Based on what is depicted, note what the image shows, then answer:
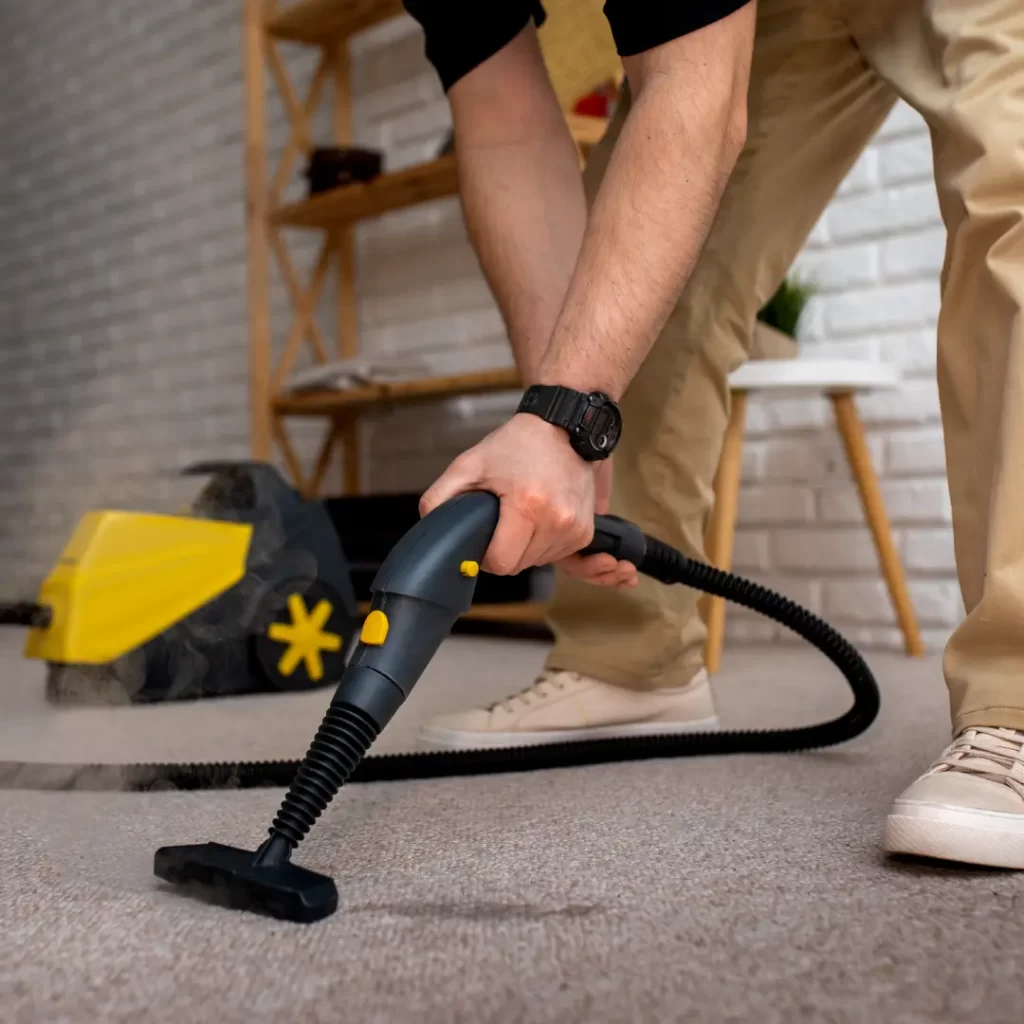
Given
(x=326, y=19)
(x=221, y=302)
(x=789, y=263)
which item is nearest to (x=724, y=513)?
(x=789, y=263)

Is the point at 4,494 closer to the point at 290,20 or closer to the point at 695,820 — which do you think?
the point at 290,20

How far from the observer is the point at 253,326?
2908 mm

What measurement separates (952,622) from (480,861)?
4.94ft

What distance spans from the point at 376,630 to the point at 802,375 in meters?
1.23

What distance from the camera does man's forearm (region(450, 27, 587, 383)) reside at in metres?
1.08

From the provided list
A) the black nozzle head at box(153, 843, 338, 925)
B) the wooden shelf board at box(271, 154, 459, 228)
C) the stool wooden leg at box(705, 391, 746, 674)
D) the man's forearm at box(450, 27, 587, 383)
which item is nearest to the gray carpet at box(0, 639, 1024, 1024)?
the black nozzle head at box(153, 843, 338, 925)

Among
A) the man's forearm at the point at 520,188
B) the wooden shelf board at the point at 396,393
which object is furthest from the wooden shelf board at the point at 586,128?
the man's forearm at the point at 520,188

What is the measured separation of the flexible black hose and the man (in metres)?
0.06

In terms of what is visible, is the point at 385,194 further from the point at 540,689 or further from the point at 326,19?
the point at 540,689

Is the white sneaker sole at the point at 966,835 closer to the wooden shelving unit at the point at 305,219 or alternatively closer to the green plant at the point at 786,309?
the green plant at the point at 786,309

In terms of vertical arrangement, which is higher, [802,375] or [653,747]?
[802,375]

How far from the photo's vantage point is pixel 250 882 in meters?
0.67

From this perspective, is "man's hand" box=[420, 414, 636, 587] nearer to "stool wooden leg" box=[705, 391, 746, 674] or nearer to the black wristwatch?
the black wristwatch

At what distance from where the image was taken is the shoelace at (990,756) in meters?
0.78
